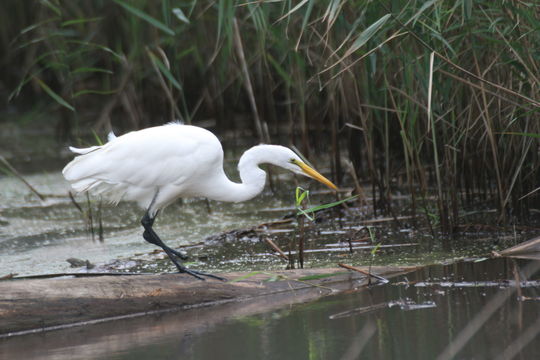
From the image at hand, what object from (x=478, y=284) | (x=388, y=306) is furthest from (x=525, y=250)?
(x=388, y=306)

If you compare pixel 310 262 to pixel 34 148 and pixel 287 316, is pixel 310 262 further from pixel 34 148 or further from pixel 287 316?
pixel 34 148

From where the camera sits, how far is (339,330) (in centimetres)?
340

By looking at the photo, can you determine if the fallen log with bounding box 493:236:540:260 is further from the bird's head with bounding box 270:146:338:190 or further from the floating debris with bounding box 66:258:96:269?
the floating debris with bounding box 66:258:96:269

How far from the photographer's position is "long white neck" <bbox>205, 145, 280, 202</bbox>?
443 centimetres

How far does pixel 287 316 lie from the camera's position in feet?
12.1

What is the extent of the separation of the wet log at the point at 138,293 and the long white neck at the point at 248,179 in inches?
22.5

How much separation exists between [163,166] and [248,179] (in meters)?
0.45

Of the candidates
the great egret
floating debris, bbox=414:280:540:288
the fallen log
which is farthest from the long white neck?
the fallen log

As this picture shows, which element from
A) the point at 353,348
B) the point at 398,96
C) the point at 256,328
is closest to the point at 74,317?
the point at 256,328

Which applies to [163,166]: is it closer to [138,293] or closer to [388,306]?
[138,293]

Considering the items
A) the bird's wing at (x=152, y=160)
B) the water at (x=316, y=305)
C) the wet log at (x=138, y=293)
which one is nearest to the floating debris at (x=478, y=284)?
the water at (x=316, y=305)

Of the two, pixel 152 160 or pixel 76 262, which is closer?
pixel 152 160

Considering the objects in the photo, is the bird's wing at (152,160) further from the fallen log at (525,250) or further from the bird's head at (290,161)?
the fallen log at (525,250)

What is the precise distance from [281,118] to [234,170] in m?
1.97
